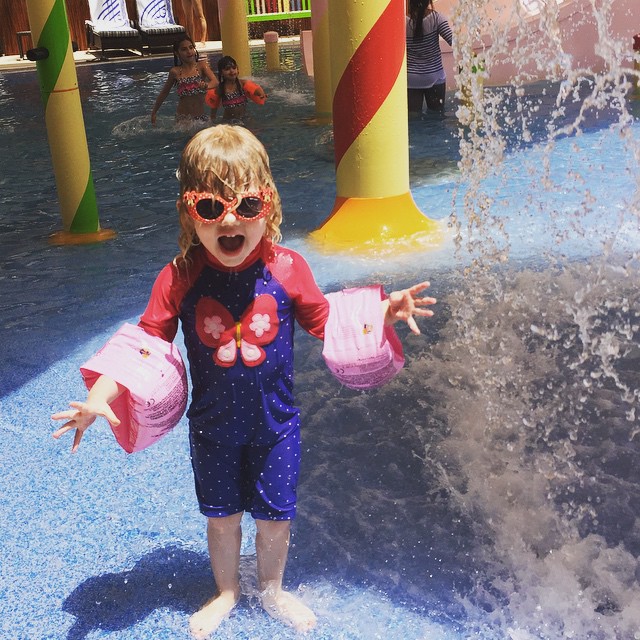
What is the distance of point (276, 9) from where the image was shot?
2009 centimetres

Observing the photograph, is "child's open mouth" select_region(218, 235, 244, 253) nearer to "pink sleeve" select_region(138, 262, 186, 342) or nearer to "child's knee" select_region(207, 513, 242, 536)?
"pink sleeve" select_region(138, 262, 186, 342)

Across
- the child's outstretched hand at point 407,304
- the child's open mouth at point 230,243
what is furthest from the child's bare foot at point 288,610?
the child's open mouth at point 230,243

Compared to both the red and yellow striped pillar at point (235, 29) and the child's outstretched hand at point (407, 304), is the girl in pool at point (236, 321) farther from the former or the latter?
the red and yellow striped pillar at point (235, 29)

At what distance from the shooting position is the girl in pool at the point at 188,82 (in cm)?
865

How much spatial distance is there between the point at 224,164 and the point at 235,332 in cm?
40

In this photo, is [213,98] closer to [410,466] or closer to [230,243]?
[410,466]

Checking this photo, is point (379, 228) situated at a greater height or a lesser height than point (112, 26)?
greater

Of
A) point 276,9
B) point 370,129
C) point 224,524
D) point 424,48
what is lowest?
point 276,9

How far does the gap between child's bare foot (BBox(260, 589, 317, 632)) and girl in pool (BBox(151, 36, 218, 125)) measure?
278 inches

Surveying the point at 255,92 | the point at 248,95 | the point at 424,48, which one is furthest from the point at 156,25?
the point at 424,48

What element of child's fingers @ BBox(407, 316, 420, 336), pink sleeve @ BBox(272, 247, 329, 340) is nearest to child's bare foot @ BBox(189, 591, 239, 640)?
pink sleeve @ BBox(272, 247, 329, 340)

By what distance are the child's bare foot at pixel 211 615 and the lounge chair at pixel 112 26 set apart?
17017 mm

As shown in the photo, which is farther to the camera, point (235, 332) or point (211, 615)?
point (211, 615)

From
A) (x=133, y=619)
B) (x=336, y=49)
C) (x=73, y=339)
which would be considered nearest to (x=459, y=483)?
(x=133, y=619)
